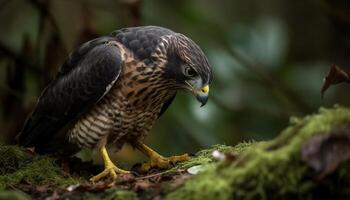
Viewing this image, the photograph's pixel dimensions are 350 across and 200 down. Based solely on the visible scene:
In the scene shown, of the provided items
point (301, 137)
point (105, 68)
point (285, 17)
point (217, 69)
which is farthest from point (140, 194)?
point (285, 17)

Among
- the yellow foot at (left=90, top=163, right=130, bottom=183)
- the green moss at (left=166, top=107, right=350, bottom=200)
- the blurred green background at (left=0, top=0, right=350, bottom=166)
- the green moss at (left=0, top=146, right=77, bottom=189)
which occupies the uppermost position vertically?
the blurred green background at (left=0, top=0, right=350, bottom=166)

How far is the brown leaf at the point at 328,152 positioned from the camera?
9.68 ft

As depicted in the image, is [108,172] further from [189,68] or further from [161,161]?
[189,68]

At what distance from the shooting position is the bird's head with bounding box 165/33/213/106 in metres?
5.11

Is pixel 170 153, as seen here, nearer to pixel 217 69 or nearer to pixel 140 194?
pixel 217 69

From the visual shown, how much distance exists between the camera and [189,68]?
5.19m

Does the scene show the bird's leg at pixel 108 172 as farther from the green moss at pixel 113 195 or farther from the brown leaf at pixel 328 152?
the brown leaf at pixel 328 152

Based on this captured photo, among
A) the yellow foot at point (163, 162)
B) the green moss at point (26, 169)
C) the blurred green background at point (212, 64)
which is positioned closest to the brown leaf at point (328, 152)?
the green moss at point (26, 169)

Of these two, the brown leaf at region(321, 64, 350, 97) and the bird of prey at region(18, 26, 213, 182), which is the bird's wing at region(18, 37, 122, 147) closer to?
the bird of prey at region(18, 26, 213, 182)

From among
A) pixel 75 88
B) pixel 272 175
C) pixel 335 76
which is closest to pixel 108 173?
pixel 75 88

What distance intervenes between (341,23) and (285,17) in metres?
3.36

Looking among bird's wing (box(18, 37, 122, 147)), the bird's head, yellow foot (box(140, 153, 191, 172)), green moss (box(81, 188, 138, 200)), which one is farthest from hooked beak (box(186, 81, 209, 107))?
green moss (box(81, 188, 138, 200))

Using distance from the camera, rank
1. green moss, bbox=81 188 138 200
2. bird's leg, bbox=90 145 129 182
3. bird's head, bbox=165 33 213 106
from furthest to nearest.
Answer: bird's head, bbox=165 33 213 106 < bird's leg, bbox=90 145 129 182 < green moss, bbox=81 188 138 200

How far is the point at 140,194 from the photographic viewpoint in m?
3.53
